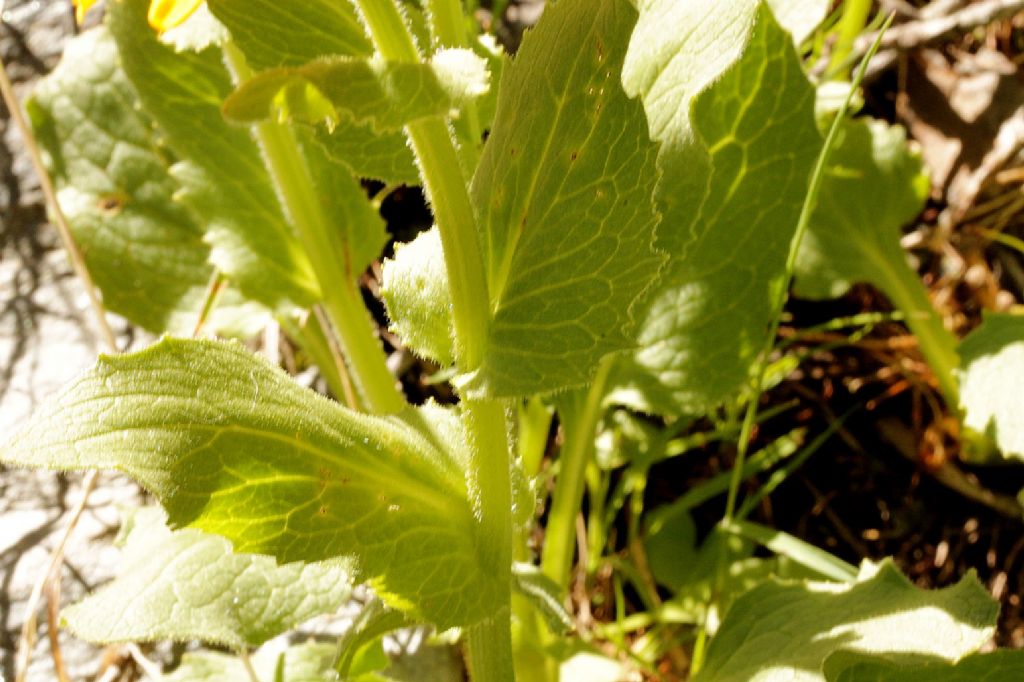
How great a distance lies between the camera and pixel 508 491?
3.92 feet

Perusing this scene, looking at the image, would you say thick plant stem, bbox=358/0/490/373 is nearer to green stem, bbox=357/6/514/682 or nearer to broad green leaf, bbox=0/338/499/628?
green stem, bbox=357/6/514/682

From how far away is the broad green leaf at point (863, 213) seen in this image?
201 centimetres

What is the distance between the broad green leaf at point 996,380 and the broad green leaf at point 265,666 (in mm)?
1129

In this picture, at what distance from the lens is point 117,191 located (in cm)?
210

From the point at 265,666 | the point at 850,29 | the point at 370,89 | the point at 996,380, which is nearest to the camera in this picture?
the point at 370,89

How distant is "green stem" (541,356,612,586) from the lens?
1702 mm

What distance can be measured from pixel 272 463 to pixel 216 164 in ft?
3.12

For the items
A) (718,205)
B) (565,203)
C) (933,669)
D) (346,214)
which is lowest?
(933,669)

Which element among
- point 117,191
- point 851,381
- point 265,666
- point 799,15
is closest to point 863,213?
point 851,381

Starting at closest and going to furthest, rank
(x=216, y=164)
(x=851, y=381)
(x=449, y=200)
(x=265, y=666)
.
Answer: (x=449, y=200)
(x=265, y=666)
(x=216, y=164)
(x=851, y=381)

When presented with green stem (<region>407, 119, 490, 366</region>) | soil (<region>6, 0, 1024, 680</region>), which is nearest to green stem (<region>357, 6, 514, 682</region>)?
green stem (<region>407, 119, 490, 366</region>)

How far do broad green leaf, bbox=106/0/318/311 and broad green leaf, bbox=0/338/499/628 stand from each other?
2.27ft

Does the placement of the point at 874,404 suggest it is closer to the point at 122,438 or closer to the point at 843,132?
the point at 843,132

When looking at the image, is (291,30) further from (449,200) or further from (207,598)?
(207,598)
